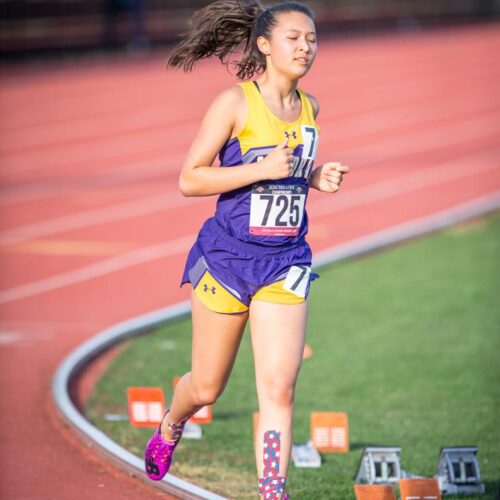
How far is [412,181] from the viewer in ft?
54.9

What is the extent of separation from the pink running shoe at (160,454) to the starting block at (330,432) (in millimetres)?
983

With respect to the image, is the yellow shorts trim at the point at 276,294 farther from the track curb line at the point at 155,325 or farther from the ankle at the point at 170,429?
the track curb line at the point at 155,325

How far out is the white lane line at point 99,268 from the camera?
10336mm

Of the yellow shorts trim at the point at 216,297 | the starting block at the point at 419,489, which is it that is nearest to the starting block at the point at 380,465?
the starting block at the point at 419,489

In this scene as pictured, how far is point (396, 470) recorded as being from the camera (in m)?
5.47

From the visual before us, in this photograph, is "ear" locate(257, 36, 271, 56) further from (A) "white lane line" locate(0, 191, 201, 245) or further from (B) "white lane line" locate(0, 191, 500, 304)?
(A) "white lane line" locate(0, 191, 201, 245)

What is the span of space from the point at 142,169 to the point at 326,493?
1256cm

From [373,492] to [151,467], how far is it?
1071 millimetres

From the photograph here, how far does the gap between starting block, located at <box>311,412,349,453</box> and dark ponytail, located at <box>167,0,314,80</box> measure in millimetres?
1896

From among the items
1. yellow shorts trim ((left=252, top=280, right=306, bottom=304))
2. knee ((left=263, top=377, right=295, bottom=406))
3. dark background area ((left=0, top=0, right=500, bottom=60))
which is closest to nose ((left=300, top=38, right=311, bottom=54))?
yellow shorts trim ((left=252, top=280, right=306, bottom=304))

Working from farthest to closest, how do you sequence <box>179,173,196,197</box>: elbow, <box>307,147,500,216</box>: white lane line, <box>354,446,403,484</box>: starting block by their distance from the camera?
<box>307,147,500,216</box>: white lane line → <box>354,446,403,484</box>: starting block → <box>179,173,196,197</box>: elbow

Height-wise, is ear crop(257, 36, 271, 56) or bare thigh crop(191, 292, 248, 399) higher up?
ear crop(257, 36, 271, 56)

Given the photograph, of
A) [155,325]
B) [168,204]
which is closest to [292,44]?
[155,325]

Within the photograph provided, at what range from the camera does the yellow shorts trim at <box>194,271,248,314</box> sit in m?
4.70
